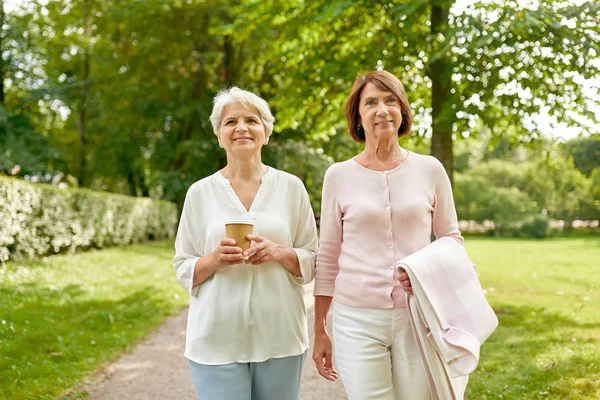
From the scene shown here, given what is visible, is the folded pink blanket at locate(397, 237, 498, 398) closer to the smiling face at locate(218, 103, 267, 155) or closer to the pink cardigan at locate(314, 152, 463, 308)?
the pink cardigan at locate(314, 152, 463, 308)

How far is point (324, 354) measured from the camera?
2840 mm

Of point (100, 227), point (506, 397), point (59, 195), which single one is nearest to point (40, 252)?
point (59, 195)

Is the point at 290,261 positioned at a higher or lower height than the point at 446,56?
lower

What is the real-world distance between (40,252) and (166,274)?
288cm

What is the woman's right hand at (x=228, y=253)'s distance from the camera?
2422mm

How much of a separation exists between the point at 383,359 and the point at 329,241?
0.62 m

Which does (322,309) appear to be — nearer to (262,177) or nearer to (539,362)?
(262,177)

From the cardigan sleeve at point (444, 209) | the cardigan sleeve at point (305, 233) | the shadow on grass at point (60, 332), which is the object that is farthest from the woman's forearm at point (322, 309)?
the shadow on grass at point (60, 332)

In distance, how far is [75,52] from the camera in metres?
24.8

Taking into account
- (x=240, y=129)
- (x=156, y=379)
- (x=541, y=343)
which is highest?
(x=240, y=129)

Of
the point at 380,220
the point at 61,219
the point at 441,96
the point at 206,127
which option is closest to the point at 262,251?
the point at 380,220

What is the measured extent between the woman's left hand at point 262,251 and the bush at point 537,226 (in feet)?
127

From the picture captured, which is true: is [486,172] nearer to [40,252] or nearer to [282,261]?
[40,252]

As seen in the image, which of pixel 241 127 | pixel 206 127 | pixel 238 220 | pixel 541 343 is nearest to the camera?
pixel 238 220
